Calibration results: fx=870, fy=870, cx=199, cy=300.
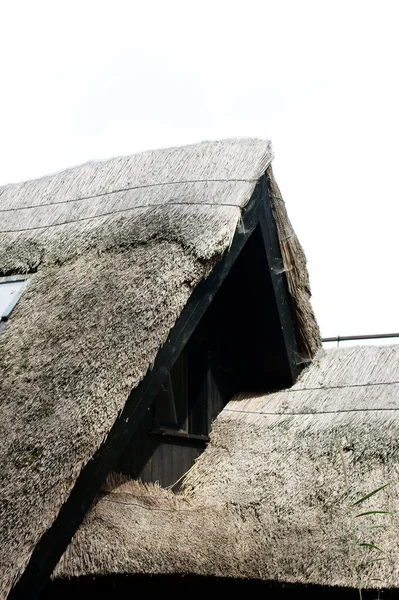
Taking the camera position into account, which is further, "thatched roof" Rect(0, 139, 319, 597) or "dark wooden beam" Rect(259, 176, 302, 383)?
"dark wooden beam" Rect(259, 176, 302, 383)

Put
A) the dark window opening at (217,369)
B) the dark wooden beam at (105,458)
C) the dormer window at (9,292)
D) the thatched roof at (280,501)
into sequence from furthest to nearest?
the dark window opening at (217,369)
the dormer window at (9,292)
the thatched roof at (280,501)
the dark wooden beam at (105,458)

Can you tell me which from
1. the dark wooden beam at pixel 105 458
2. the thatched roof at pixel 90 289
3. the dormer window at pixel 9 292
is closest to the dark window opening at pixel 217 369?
the thatched roof at pixel 90 289

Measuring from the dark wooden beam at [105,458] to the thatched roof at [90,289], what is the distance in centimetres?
15

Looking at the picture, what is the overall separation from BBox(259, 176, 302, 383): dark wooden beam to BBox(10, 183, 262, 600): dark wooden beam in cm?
80

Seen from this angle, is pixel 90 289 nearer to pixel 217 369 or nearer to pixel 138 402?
pixel 138 402

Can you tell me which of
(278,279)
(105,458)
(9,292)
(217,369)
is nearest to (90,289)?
(9,292)

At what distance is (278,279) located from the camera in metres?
6.53

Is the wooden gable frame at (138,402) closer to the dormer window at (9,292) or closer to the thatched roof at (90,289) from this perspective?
the thatched roof at (90,289)

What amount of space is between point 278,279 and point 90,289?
1786mm

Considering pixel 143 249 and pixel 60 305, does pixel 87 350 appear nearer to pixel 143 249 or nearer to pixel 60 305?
pixel 60 305

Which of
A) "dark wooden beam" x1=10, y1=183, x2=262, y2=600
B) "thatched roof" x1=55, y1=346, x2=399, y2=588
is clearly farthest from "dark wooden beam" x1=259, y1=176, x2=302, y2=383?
"dark wooden beam" x1=10, y1=183, x2=262, y2=600

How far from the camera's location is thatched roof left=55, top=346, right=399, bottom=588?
16.1 feet

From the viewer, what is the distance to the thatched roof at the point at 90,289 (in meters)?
4.18

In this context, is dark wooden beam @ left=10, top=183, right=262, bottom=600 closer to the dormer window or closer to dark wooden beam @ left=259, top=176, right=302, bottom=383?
dark wooden beam @ left=259, top=176, right=302, bottom=383
